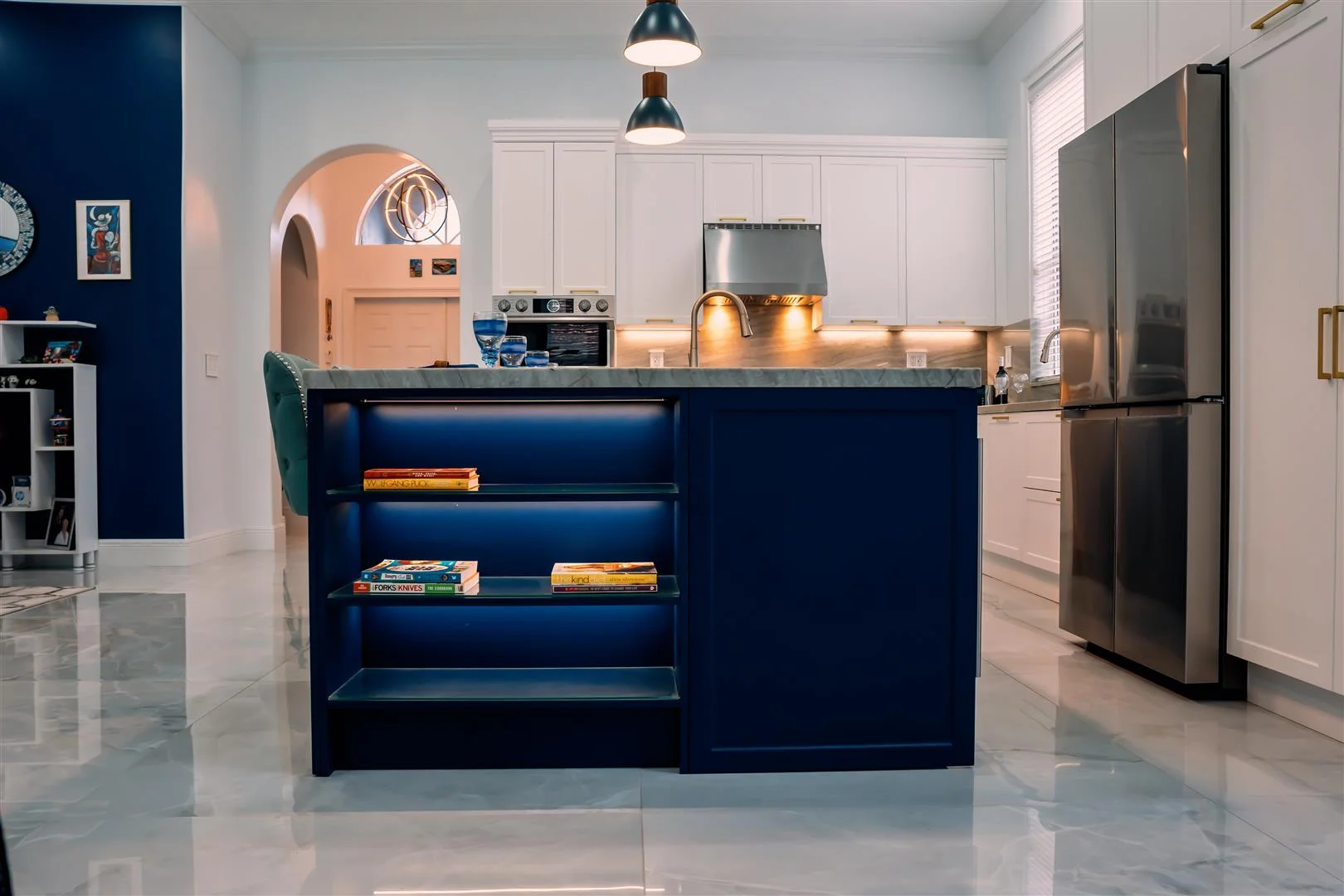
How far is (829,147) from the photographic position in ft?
19.1

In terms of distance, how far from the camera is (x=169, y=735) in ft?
7.82

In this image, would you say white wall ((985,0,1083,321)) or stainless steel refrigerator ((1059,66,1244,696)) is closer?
stainless steel refrigerator ((1059,66,1244,696))

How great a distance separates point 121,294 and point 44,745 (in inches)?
153

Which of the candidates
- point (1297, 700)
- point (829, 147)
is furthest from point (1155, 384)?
point (829, 147)

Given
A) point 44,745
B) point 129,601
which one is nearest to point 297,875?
point 44,745

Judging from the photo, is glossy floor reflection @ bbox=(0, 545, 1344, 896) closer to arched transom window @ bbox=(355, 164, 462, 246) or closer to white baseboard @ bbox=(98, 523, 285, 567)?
white baseboard @ bbox=(98, 523, 285, 567)

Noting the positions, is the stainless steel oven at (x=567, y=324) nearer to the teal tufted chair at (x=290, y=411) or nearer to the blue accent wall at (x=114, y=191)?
the blue accent wall at (x=114, y=191)

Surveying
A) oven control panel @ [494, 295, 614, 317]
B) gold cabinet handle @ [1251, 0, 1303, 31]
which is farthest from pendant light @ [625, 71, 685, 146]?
gold cabinet handle @ [1251, 0, 1303, 31]

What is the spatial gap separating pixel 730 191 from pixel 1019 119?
1849 millimetres

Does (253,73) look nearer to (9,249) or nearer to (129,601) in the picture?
(9,249)

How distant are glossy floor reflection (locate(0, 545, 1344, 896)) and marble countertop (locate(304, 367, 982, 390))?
89 cm

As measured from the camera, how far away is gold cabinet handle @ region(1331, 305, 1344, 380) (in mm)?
2242

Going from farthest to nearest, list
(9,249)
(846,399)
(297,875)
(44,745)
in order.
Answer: (9,249), (44,745), (846,399), (297,875)

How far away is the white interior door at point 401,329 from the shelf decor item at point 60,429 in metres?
3.27
